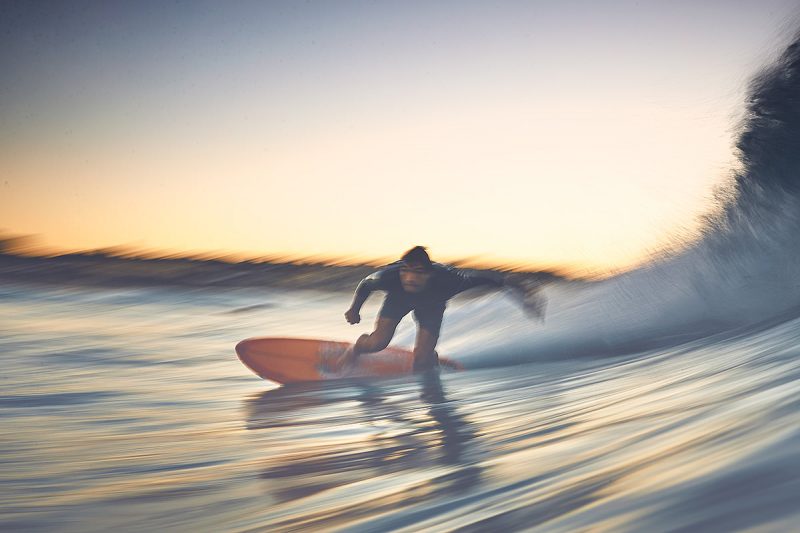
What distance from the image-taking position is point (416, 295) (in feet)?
9.36

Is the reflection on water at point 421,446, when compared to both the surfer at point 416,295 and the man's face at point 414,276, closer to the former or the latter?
the surfer at point 416,295

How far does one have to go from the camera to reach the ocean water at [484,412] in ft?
3.01

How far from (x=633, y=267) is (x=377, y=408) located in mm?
2446

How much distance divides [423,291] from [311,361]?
58cm

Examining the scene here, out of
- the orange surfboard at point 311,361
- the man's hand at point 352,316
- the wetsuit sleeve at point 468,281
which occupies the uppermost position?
the wetsuit sleeve at point 468,281

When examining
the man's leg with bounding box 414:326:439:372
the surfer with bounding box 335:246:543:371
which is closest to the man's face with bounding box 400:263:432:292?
the surfer with bounding box 335:246:543:371

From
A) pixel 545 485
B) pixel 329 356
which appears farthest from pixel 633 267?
pixel 545 485

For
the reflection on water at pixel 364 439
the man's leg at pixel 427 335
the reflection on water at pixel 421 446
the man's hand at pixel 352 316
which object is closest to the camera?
the reflection on water at pixel 421 446

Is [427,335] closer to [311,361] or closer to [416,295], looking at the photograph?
[416,295]

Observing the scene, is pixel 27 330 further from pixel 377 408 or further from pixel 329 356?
pixel 377 408

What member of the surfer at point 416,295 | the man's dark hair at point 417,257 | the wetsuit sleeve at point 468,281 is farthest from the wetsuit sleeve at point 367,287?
the wetsuit sleeve at point 468,281

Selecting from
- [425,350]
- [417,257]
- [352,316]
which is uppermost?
[417,257]

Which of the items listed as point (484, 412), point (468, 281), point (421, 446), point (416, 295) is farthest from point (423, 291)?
point (421, 446)

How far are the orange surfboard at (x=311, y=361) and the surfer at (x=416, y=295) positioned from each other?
5 cm
